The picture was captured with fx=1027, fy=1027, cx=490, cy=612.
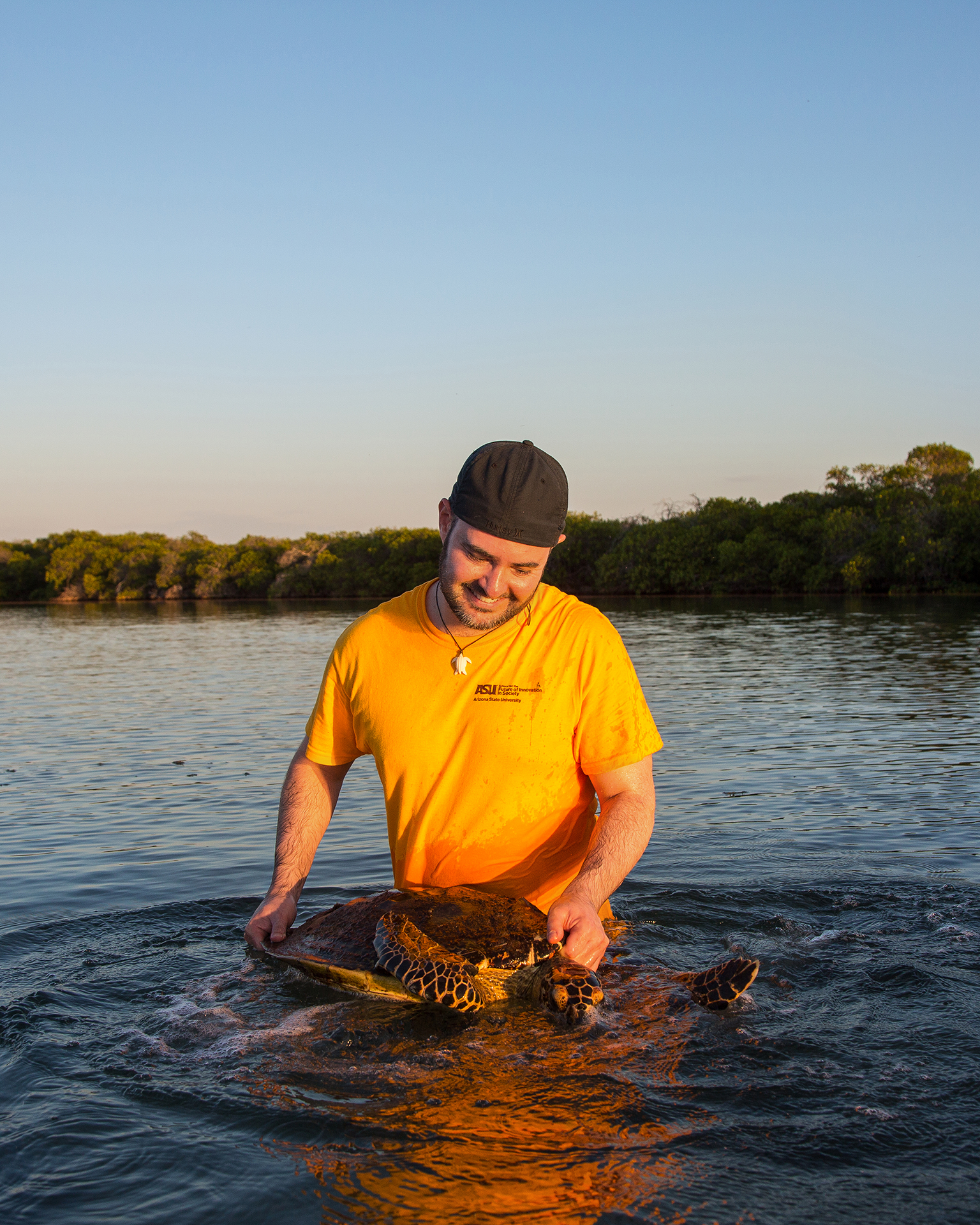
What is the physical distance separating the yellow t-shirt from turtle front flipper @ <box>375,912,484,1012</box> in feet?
1.24

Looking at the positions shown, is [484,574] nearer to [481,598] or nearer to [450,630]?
[481,598]

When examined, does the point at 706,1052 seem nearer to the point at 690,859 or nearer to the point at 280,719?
the point at 690,859

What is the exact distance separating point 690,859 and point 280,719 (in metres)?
10.3

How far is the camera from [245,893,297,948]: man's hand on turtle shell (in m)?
4.50

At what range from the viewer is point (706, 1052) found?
4.08 m

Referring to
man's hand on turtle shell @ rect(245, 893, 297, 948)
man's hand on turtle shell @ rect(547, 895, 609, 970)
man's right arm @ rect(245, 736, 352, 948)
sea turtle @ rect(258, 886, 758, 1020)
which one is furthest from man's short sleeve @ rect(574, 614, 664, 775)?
man's hand on turtle shell @ rect(245, 893, 297, 948)

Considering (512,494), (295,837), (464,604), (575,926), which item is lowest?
(575,926)

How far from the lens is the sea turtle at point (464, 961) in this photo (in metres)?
4.05

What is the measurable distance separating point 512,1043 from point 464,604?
1.76 meters

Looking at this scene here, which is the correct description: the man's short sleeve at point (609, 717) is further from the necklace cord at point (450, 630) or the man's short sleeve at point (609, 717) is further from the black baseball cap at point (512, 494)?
the black baseball cap at point (512, 494)

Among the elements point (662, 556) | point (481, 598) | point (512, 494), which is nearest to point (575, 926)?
point (481, 598)

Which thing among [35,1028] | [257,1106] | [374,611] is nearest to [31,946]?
[35,1028]

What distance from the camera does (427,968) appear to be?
4035mm

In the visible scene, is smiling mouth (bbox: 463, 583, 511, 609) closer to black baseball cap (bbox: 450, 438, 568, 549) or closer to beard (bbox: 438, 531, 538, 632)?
beard (bbox: 438, 531, 538, 632)
